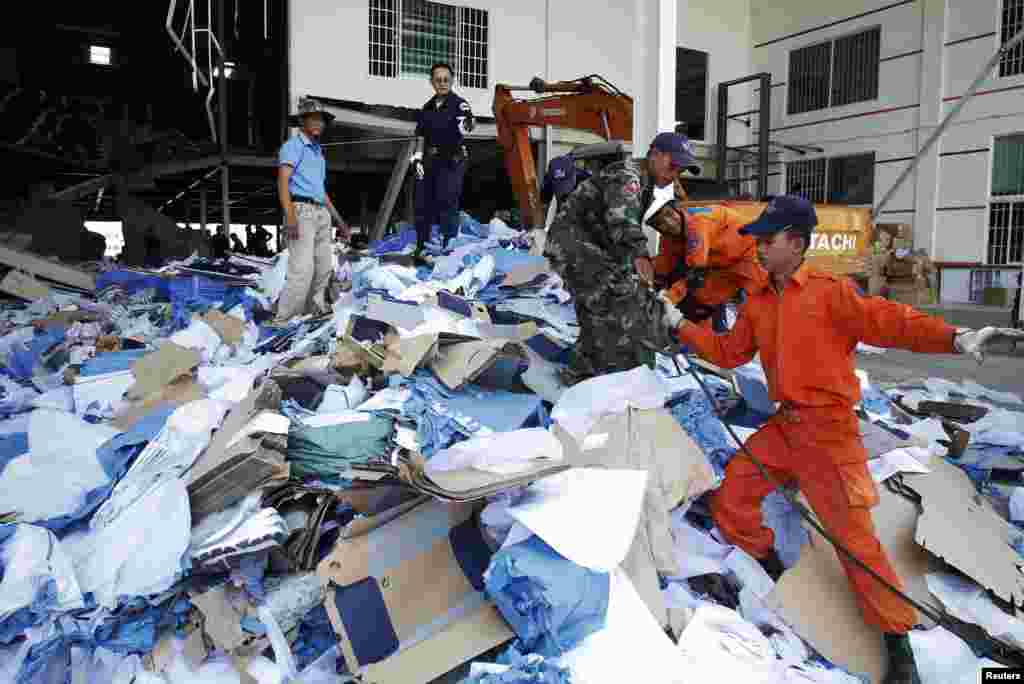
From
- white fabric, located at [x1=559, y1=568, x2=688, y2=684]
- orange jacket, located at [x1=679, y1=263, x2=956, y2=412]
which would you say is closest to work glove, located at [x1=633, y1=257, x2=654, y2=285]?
orange jacket, located at [x1=679, y1=263, x2=956, y2=412]

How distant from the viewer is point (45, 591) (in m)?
2.27

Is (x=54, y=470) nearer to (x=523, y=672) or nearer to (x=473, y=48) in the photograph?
(x=523, y=672)

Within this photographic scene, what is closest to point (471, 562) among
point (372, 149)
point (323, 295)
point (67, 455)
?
point (67, 455)

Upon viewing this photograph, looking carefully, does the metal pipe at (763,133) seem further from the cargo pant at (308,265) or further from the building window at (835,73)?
the cargo pant at (308,265)

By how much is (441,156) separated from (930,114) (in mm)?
10060

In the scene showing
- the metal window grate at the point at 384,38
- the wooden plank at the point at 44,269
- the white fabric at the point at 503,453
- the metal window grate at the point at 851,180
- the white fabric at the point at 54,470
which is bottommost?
Result: the white fabric at the point at 54,470

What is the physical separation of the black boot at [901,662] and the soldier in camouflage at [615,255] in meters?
1.70

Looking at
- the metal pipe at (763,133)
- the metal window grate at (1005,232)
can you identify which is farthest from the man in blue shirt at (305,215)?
the metal window grate at (1005,232)

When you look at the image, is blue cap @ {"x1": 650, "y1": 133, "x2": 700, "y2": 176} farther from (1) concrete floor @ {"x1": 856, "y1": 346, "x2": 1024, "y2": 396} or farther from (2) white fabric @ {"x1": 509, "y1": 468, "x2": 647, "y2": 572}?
(1) concrete floor @ {"x1": 856, "y1": 346, "x2": 1024, "y2": 396}

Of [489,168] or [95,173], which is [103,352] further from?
[489,168]

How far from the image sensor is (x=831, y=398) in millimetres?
2459

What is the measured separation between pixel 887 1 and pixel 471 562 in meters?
14.4

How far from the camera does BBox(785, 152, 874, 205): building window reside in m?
13.4

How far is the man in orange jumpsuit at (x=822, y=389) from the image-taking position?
228 centimetres
